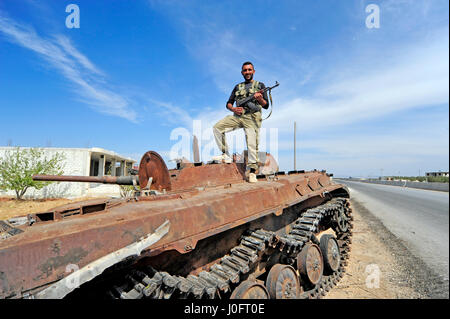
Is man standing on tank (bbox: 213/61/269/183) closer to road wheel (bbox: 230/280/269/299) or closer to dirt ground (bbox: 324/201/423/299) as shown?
road wheel (bbox: 230/280/269/299)

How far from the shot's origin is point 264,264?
434cm

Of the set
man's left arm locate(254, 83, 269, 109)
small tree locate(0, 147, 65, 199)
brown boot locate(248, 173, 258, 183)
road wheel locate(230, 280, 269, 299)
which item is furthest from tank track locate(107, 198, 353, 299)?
small tree locate(0, 147, 65, 199)

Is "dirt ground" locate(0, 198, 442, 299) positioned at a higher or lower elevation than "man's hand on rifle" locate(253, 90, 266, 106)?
lower

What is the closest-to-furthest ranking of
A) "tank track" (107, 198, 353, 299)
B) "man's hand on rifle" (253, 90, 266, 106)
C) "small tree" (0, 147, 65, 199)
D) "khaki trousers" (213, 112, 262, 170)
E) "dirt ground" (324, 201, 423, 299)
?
"tank track" (107, 198, 353, 299)
"dirt ground" (324, 201, 423, 299)
"man's hand on rifle" (253, 90, 266, 106)
"khaki trousers" (213, 112, 262, 170)
"small tree" (0, 147, 65, 199)

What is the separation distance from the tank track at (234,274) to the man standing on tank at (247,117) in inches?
70.9

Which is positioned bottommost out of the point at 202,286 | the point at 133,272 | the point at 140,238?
the point at 202,286

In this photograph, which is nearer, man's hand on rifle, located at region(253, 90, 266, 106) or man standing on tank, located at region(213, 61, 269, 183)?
man's hand on rifle, located at region(253, 90, 266, 106)

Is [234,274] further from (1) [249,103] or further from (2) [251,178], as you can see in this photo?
(1) [249,103]

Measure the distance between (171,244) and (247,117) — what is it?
394 cm

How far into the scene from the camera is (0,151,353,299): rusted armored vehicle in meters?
1.95

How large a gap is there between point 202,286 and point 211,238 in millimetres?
833
